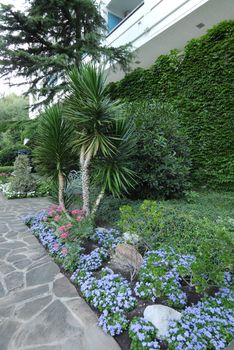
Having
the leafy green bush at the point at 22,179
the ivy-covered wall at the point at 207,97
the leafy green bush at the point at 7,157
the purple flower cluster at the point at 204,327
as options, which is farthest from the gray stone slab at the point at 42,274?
the leafy green bush at the point at 7,157

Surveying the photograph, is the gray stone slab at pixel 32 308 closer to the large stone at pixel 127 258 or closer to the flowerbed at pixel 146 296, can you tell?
the flowerbed at pixel 146 296

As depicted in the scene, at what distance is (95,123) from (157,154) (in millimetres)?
1593

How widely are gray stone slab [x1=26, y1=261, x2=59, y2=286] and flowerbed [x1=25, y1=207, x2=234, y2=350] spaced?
12cm

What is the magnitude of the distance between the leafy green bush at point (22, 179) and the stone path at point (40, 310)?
510 cm

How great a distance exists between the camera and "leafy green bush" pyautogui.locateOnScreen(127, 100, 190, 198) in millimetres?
4578

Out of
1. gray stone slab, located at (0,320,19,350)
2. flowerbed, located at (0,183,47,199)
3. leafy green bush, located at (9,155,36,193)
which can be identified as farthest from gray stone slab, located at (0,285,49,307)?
leafy green bush, located at (9,155,36,193)

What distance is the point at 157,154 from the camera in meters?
4.52

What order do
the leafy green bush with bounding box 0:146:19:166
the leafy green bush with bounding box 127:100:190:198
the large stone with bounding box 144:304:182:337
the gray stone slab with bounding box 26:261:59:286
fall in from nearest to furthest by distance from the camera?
the large stone with bounding box 144:304:182:337
the gray stone slab with bounding box 26:261:59:286
the leafy green bush with bounding box 127:100:190:198
the leafy green bush with bounding box 0:146:19:166

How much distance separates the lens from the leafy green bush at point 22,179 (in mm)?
8047

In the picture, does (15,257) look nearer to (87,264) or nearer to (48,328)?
(87,264)

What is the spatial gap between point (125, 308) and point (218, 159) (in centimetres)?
484

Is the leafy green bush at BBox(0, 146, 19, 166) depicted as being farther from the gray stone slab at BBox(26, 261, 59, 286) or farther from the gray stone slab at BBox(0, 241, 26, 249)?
the gray stone slab at BBox(26, 261, 59, 286)

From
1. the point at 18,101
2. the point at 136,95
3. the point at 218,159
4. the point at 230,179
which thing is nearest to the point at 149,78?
the point at 136,95

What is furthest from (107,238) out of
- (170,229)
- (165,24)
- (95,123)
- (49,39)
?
(49,39)
